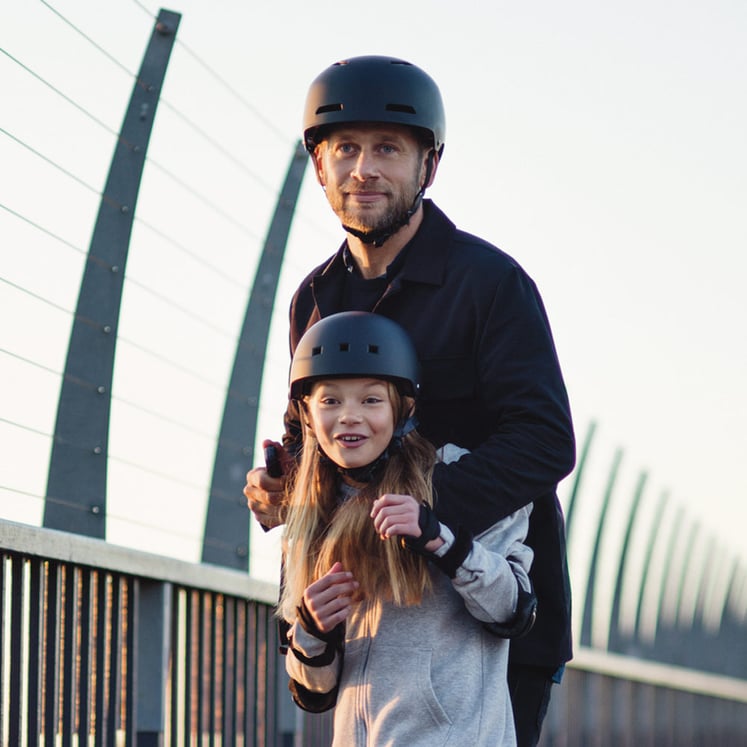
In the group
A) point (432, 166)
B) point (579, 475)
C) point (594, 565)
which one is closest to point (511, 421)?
point (432, 166)

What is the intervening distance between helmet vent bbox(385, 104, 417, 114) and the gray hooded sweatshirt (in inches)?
40.1

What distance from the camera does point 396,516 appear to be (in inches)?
143

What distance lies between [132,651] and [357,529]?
89.2 inches

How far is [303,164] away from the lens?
770 centimetres

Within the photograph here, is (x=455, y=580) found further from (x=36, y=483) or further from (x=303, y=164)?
(x=303, y=164)

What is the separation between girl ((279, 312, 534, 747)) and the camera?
3834 mm

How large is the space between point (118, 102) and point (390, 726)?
2.93m

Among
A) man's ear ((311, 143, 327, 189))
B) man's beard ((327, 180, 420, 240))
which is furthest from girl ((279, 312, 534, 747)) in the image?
man's ear ((311, 143, 327, 189))

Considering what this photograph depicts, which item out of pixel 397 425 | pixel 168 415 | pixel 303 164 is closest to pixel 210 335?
pixel 168 415

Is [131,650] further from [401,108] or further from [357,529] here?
[401,108]

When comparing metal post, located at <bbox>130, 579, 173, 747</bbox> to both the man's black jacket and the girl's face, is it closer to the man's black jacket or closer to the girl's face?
the man's black jacket

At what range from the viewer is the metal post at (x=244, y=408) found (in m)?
7.16

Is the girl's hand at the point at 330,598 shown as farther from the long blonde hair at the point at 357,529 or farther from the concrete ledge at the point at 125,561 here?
the concrete ledge at the point at 125,561

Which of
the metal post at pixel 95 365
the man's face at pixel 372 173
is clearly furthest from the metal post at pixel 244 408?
the man's face at pixel 372 173
